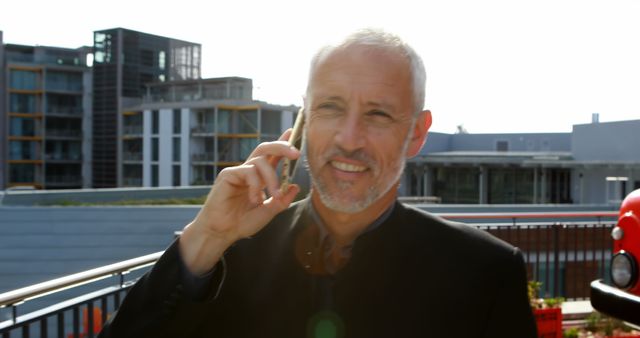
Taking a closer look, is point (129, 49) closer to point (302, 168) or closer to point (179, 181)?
point (179, 181)

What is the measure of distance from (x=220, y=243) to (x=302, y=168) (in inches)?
18.3

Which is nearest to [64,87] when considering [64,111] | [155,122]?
[64,111]

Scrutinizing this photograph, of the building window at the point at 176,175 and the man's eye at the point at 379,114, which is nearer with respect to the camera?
the man's eye at the point at 379,114

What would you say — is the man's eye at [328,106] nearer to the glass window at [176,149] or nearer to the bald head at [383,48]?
the bald head at [383,48]

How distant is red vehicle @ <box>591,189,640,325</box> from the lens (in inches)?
173

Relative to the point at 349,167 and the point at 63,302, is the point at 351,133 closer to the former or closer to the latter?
the point at 349,167

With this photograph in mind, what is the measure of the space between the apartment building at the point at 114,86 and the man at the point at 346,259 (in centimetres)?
5766

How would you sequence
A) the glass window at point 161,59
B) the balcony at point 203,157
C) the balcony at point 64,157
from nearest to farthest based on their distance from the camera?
the balcony at point 203,157 < the balcony at point 64,157 < the glass window at point 161,59

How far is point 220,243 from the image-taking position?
1.55m

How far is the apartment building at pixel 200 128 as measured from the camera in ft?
164

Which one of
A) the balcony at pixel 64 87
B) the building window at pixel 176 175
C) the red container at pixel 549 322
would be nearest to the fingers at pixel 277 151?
the red container at pixel 549 322

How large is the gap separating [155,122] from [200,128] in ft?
16.4

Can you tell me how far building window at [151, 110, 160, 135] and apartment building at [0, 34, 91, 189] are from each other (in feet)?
27.4

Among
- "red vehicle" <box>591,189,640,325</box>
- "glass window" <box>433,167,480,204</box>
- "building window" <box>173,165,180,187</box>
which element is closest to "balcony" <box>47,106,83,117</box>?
"building window" <box>173,165,180,187</box>
